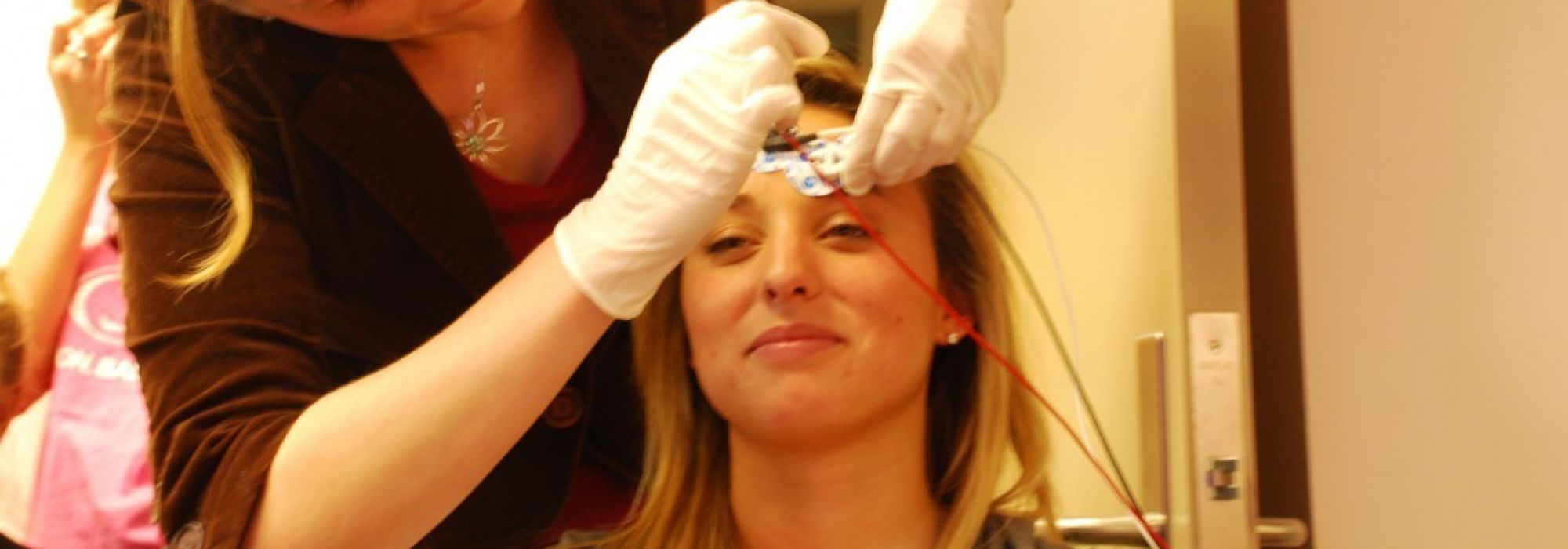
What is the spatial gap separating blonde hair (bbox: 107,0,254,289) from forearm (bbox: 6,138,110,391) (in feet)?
1.77

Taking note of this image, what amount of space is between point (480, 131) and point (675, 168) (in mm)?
384

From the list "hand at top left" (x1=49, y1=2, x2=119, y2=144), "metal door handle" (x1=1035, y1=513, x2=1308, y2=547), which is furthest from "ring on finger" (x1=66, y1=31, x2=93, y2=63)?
"metal door handle" (x1=1035, y1=513, x2=1308, y2=547)

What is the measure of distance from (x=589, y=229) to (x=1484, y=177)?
1080 mm

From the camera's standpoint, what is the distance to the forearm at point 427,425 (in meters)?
0.92

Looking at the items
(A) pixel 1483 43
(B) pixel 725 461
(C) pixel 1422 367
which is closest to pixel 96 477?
(B) pixel 725 461

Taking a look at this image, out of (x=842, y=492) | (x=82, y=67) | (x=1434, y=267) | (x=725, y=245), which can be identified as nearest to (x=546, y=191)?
(x=725, y=245)

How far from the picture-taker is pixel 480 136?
1.25m

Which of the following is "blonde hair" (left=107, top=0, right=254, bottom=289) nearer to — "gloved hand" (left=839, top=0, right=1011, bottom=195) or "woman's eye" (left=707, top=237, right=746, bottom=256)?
"woman's eye" (left=707, top=237, right=746, bottom=256)

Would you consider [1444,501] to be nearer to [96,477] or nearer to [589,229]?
[589,229]

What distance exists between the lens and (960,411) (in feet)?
4.35

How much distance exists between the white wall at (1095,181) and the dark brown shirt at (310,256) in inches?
18.2

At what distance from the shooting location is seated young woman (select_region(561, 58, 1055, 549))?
1.15m

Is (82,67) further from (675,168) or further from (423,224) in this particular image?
(675,168)

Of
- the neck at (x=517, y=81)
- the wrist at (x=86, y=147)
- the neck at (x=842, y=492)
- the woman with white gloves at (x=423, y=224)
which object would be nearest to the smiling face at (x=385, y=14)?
the woman with white gloves at (x=423, y=224)
